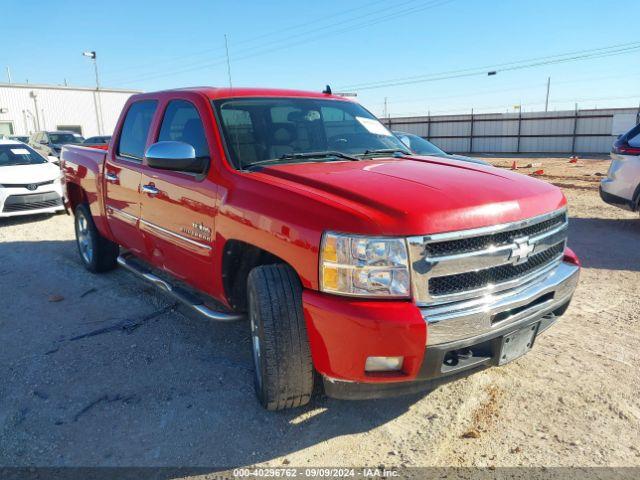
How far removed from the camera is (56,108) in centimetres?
3862

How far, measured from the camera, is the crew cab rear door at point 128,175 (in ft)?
13.9

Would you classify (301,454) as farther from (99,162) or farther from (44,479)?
(99,162)

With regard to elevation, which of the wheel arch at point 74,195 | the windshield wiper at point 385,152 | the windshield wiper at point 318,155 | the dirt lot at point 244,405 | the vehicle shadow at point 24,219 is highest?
the windshield wiper at point 318,155

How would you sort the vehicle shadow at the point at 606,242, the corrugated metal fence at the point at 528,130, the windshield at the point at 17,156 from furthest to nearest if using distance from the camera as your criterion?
the corrugated metal fence at the point at 528,130 → the windshield at the point at 17,156 → the vehicle shadow at the point at 606,242

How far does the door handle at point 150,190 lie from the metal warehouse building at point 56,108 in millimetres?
37602

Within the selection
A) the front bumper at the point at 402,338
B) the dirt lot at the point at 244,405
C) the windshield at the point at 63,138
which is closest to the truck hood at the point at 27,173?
the dirt lot at the point at 244,405

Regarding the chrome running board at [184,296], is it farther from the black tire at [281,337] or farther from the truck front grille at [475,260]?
the truck front grille at [475,260]

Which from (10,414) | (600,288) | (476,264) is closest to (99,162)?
(10,414)

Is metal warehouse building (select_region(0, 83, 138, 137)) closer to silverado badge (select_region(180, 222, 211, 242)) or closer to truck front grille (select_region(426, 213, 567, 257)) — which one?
silverado badge (select_region(180, 222, 211, 242))

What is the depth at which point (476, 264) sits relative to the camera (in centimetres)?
242

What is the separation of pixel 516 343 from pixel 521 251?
492mm

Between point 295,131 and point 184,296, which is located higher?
point 295,131

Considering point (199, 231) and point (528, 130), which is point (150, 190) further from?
point (528, 130)

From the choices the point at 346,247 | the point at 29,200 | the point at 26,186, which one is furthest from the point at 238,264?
the point at 26,186
